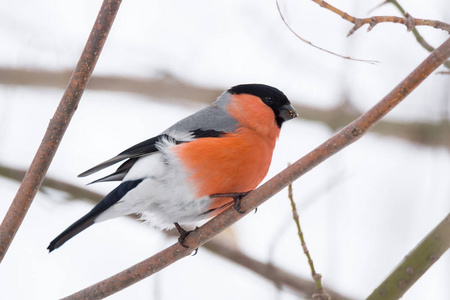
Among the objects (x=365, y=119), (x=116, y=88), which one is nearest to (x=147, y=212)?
(x=365, y=119)

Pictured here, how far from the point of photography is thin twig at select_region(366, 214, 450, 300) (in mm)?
1993

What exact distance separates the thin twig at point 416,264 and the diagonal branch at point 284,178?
0.45 metres

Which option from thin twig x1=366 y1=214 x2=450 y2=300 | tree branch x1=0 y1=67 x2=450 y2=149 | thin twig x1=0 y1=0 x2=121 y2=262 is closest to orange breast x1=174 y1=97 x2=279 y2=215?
thin twig x1=0 y1=0 x2=121 y2=262

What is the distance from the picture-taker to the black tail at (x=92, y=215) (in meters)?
2.80

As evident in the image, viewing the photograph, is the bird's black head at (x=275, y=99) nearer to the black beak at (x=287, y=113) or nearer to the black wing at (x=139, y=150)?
the black beak at (x=287, y=113)

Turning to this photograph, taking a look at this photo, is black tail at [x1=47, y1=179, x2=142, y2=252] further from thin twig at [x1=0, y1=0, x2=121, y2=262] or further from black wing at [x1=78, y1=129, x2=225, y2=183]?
thin twig at [x1=0, y1=0, x2=121, y2=262]

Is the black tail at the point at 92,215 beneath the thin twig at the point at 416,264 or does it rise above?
beneath

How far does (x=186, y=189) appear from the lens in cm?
314

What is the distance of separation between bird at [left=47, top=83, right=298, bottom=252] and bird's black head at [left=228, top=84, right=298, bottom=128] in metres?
0.24

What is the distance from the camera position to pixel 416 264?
2.07 m

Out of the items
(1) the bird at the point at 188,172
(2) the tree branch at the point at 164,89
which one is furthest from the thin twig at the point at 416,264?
(2) the tree branch at the point at 164,89

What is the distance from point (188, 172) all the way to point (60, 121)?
35.0 inches

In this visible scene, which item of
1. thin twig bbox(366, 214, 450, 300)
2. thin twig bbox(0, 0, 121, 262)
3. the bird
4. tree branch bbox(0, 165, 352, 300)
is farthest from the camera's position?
tree branch bbox(0, 165, 352, 300)

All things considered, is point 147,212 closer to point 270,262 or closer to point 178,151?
point 178,151
